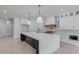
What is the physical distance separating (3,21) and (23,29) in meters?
3.22

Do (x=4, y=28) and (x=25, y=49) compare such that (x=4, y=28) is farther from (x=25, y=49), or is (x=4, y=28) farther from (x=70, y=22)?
(x=70, y=22)

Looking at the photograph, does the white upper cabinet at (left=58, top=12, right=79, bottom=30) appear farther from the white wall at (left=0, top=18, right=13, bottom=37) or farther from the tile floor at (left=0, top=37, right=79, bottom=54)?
the white wall at (left=0, top=18, right=13, bottom=37)

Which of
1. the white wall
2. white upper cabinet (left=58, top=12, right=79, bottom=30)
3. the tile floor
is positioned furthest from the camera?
the white wall

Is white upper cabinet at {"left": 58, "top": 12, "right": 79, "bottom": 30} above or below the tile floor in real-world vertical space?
above

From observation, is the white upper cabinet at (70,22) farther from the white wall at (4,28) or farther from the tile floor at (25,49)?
the white wall at (4,28)

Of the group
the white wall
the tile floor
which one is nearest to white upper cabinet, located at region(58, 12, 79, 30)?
the tile floor

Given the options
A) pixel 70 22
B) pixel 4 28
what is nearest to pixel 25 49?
pixel 70 22

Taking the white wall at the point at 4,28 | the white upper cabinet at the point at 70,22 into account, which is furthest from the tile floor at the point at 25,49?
the white wall at the point at 4,28

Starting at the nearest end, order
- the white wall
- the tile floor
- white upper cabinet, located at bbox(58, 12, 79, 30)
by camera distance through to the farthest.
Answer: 1. the tile floor
2. white upper cabinet, located at bbox(58, 12, 79, 30)
3. the white wall

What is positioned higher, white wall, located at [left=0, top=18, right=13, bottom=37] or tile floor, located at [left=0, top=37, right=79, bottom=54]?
white wall, located at [left=0, top=18, right=13, bottom=37]

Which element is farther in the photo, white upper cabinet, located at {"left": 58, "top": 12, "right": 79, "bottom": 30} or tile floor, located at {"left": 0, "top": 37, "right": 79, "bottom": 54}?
white upper cabinet, located at {"left": 58, "top": 12, "right": 79, "bottom": 30}
